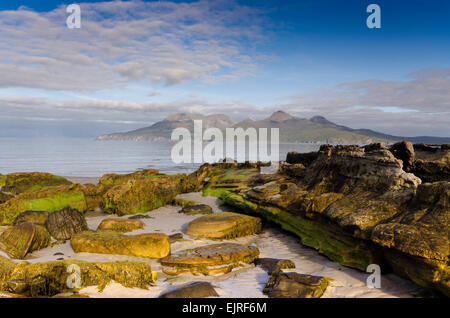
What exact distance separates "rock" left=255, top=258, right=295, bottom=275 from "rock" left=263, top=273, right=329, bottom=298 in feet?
2.71

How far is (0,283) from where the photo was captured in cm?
541

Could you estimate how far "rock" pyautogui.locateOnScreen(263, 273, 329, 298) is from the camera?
531 centimetres

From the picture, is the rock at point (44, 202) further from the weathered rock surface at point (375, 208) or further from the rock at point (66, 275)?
the weathered rock surface at point (375, 208)

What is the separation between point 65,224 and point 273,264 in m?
7.00

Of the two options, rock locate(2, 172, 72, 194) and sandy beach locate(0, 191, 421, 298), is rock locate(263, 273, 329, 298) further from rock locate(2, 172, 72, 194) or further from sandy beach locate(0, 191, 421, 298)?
rock locate(2, 172, 72, 194)

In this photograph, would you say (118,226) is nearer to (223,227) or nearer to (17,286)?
(223,227)

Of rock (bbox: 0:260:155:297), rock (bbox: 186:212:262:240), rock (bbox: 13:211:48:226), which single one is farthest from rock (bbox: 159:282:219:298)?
rock (bbox: 13:211:48:226)

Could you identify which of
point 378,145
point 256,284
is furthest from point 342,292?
point 378,145

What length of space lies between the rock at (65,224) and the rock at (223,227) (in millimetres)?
3709

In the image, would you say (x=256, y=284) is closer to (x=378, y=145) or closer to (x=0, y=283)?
(x=0, y=283)

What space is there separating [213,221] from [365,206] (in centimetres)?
505

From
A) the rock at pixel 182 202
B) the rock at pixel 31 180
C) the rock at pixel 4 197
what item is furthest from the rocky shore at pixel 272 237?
the rock at pixel 31 180

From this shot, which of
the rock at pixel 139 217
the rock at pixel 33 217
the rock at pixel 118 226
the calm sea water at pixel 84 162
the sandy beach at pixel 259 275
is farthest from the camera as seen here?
the calm sea water at pixel 84 162

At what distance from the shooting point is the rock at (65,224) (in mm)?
9492
